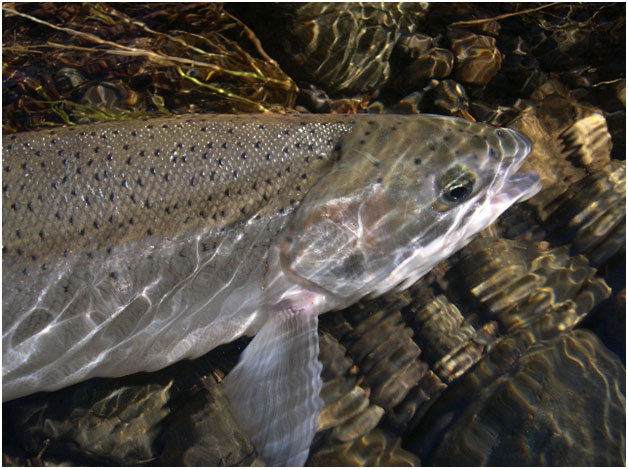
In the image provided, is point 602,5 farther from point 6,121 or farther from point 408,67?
point 6,121

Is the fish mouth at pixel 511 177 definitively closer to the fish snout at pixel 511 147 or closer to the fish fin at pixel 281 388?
the fish snout at pixel 511 147

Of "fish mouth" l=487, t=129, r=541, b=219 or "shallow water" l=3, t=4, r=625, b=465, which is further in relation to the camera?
"shallow water" l=3, t=4, r=625, b=465

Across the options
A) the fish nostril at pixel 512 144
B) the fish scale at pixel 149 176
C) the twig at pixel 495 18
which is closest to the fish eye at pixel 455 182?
the fish nostril at pixel 512 144

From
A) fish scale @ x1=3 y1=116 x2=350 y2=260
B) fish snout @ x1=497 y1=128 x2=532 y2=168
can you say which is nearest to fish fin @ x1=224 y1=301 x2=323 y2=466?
fish scale @ x1=3 y1=116 x2=350 y2=260

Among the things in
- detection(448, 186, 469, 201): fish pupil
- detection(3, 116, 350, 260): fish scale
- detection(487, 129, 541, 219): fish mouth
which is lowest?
detection(3, 116, 350, 260): fish scale

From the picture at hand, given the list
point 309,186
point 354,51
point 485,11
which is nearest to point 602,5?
point 485,11

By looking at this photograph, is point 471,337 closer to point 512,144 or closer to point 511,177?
point 511,177

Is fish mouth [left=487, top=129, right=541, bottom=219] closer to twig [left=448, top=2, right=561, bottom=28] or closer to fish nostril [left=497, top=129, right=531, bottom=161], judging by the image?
fish nostril [left=497, top=129, right=531, bottom=161]
